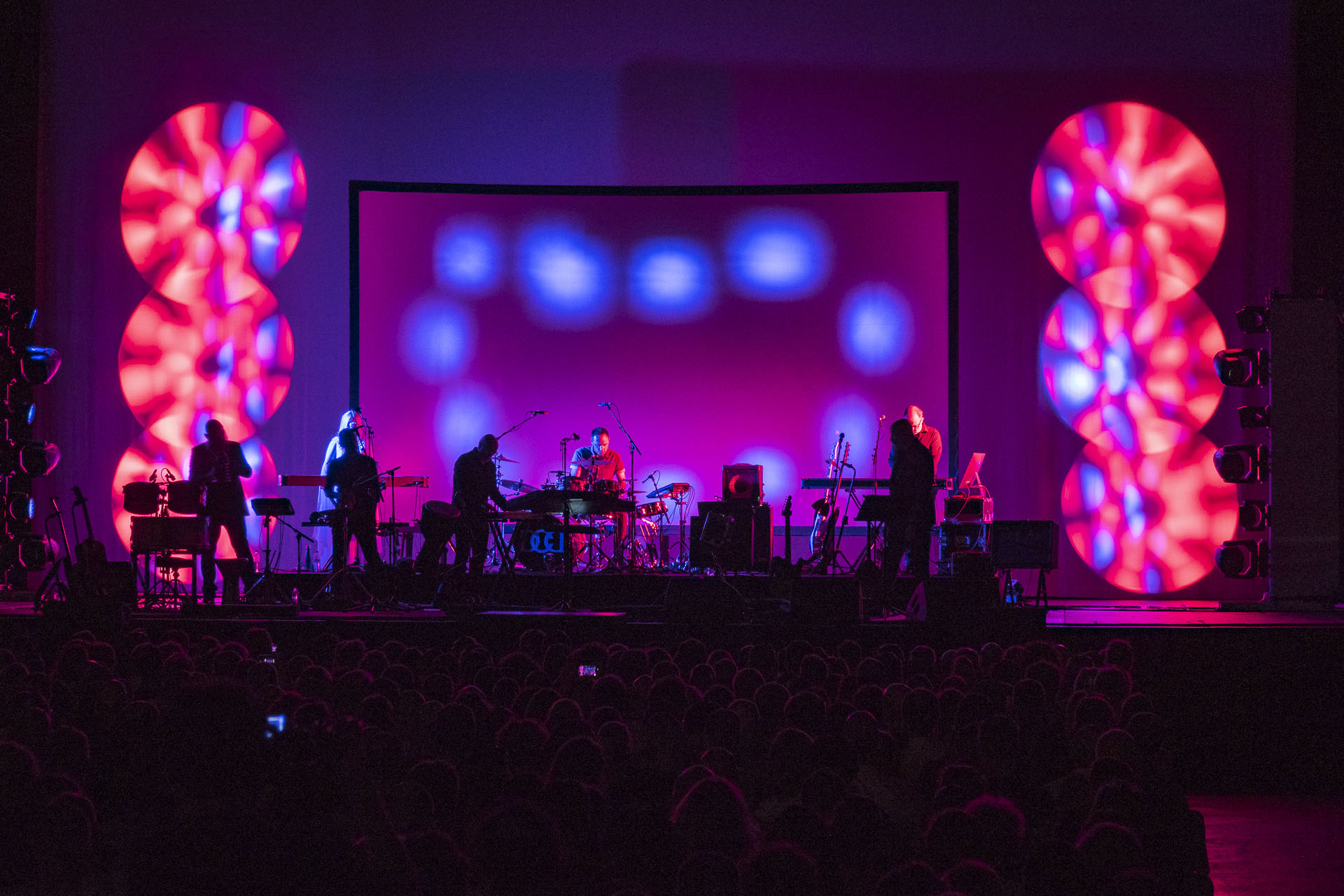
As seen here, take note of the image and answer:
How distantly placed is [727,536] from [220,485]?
3.91m

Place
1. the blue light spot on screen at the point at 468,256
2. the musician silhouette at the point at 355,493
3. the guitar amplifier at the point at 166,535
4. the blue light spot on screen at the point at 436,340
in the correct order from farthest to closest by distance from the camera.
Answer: the blue light spot on screen at the point at 468,256 → the blue light spot on screen at the point at 436,340 → the musician silhouette at the point at 355,493 → the guitar amplifier at the point at 166,535

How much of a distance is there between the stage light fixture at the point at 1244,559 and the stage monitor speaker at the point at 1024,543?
185 centimetres

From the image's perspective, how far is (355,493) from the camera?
859cm

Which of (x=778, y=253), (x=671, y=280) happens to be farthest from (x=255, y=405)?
(x=778, y=253)

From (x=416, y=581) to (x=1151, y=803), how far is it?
680 cm

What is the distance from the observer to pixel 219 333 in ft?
35.9

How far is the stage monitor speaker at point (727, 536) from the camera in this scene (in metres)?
9.30

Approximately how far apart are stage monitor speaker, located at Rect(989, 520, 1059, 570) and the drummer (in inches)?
133

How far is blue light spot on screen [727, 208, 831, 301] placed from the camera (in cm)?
1126

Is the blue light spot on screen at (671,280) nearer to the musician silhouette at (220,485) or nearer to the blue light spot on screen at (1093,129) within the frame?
the blue light spot on screen at (1093,129)

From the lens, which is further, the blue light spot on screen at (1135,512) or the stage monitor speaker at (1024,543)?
the blue light spot on screen at (1135,512)

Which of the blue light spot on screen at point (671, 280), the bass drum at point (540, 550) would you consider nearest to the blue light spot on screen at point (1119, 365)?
the blue light spot on screen at point (671, 280)

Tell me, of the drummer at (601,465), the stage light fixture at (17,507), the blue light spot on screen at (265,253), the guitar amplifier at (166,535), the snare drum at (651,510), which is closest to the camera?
the guitar amplifier at (166,535)

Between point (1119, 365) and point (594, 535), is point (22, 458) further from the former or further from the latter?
point (1119, 365)
